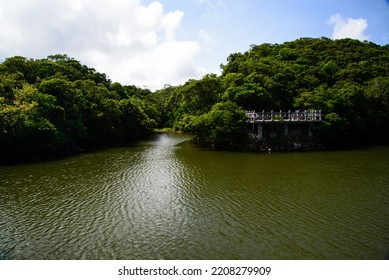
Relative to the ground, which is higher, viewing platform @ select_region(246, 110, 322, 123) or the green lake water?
viewing platform @ select_region(246, 110, 322, 123)

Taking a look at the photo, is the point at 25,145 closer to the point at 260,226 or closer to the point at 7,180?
the point at 7,180

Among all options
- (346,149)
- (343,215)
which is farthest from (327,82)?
(343,215)

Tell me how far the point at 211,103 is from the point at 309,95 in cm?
1475

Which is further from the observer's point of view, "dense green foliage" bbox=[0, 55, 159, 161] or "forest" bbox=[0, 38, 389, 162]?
"forest" bbox=[0, 38, 389, 162]

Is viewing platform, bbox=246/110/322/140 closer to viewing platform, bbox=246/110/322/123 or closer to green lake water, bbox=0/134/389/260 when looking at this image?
viewing platform, bbox=246/110/322/123

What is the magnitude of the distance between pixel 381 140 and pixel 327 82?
13314 mm

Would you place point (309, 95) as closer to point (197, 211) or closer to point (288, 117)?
point (288, 117)

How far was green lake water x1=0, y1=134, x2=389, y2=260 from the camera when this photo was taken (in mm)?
12352

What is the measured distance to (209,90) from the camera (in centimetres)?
4469

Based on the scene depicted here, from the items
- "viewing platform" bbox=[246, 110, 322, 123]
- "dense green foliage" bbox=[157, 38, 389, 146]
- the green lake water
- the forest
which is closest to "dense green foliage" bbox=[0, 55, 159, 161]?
the forest

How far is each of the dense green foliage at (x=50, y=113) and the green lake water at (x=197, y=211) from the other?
4131mm

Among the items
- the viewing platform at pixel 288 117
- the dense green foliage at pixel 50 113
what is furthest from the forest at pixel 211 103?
the viewing platform at pixel 288 117

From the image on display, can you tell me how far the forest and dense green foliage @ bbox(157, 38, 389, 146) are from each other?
0.15m

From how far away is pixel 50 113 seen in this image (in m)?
33.8
